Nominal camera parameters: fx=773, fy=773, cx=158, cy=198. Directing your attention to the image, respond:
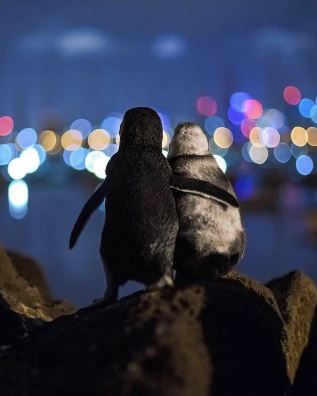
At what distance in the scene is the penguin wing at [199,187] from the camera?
8.50ft

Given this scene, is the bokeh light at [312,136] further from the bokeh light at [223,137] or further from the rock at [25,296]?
the rock at [25,296]

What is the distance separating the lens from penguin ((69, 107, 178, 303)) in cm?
247

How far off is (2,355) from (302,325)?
1.34 m

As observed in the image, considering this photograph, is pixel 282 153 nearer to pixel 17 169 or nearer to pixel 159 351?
pixel 17 169

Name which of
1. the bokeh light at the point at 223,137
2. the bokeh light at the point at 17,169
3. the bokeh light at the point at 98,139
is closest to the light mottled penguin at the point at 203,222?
the bokeh light at the point at 17,169

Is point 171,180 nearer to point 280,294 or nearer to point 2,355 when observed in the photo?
point 2,355

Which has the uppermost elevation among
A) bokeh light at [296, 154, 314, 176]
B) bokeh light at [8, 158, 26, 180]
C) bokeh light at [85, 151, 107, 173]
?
bokeh light at [296, 154, 314, 176]

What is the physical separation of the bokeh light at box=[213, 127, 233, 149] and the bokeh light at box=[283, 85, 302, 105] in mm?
6623

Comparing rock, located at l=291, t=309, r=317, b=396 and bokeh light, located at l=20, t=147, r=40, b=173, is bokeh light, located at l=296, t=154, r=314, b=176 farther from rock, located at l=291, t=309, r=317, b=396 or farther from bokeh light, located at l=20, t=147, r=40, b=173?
rock, located at l=291, t=309, r=317, b=396

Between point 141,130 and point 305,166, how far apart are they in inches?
1731

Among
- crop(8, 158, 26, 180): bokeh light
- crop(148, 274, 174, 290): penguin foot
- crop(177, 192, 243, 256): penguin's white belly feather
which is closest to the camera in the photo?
crop(148, 274, 174, 290): penguin foot

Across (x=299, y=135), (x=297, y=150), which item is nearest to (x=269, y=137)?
(x=297, y=150)

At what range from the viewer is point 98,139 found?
7081cm

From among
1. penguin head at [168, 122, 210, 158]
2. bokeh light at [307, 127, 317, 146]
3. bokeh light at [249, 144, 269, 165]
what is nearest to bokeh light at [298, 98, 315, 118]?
bokeh light at [307, 127, 317, 146]
